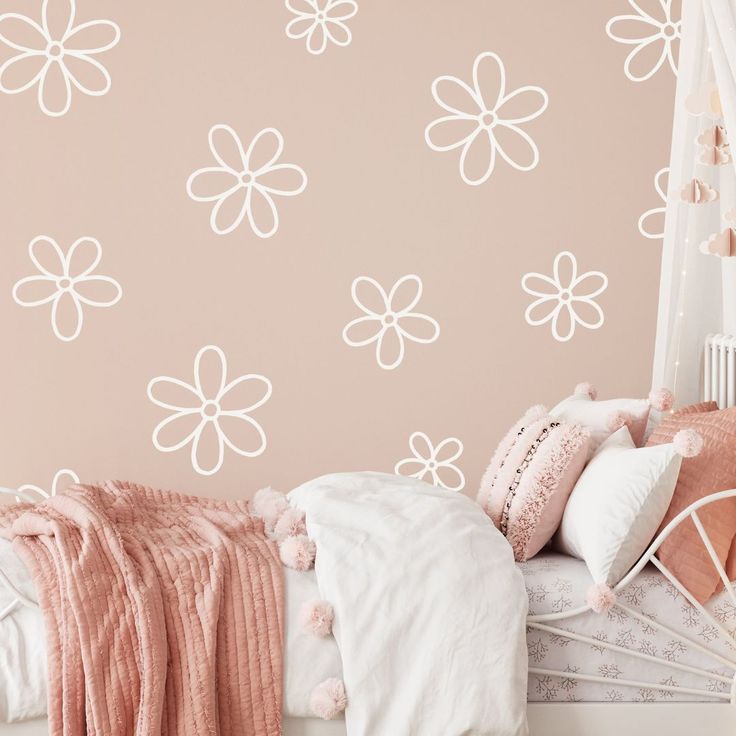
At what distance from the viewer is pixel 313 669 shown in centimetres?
179

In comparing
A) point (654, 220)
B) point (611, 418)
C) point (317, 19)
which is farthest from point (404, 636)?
point (317, 19)

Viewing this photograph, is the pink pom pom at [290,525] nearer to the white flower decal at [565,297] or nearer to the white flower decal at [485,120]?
the white flower decal at [565,297]

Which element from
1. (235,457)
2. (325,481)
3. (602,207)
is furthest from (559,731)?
(602,207)

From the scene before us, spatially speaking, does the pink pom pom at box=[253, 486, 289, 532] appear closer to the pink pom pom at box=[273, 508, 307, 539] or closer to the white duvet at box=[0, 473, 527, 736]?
the pink pom pom at box=[273, 508, 307, 539]

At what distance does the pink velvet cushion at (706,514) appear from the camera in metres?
1.90

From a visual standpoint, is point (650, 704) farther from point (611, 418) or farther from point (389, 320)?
point (389, 320)

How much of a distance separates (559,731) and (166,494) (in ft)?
3.84

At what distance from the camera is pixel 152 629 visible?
1.71m

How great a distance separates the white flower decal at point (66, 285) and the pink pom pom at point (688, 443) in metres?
2.07

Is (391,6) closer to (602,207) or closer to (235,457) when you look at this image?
(602,207)

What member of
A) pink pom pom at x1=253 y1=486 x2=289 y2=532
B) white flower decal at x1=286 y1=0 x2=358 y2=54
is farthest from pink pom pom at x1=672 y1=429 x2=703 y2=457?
white flower decal at x1=286 y1=0 x2=358 y2=54

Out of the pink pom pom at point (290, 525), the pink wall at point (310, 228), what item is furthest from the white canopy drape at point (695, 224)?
the pink pom pom at point (290, 525)

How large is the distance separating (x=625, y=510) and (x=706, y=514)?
0.18 m

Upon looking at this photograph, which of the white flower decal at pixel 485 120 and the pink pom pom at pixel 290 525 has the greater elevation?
the white flower decal at pixel 485 120
